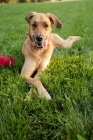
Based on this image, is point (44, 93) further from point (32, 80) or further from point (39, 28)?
point (39, 28)

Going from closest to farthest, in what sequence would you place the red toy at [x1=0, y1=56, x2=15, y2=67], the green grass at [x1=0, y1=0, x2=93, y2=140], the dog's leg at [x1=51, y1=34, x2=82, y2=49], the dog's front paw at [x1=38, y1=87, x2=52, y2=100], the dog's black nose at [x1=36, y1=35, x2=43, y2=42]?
the green grass at [x1=0, y1=0, x2=93, y2=140] < the dog's front paw at [x1=38, y1=87, x2=52, y2=100] < the dog's black nose at [x1=36, y1=35, x2=43, y2=42] < the red toy at [x1=0, y1=56, x2=15, y2=67] < the dog's leg at [x1=51, y1=34, x2=82, y2=49]

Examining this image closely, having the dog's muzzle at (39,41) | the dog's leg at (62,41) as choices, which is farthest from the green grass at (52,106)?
the dog's leg at (62,41)

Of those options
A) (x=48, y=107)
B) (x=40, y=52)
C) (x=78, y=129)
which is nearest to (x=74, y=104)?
(x=48, y=107)

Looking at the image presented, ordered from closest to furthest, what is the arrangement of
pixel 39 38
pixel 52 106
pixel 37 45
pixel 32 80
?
pixel 52 106 < pixel 32 80 < pixel 39 38 < pixel 37 45

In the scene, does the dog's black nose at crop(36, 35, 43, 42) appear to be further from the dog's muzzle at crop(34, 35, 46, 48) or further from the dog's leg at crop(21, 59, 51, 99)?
the dog's leg at crop(21, 59, 51, 99)

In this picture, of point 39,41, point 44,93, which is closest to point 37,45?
point 39,41

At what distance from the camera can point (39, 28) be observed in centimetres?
472

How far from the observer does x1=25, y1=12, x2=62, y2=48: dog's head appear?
4.62 meters

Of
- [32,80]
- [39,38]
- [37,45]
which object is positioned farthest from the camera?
[37,45]

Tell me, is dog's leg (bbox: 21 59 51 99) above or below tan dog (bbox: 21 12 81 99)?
below

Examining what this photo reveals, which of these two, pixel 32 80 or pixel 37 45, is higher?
pixel 37 45

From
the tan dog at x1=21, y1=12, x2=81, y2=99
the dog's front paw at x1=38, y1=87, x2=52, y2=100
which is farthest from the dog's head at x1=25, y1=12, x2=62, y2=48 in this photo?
the dog's front paw at x1=38, y1=87, x2=52, y2=100

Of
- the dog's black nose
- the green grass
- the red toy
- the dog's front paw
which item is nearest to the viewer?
the green grass

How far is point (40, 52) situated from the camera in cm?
484
